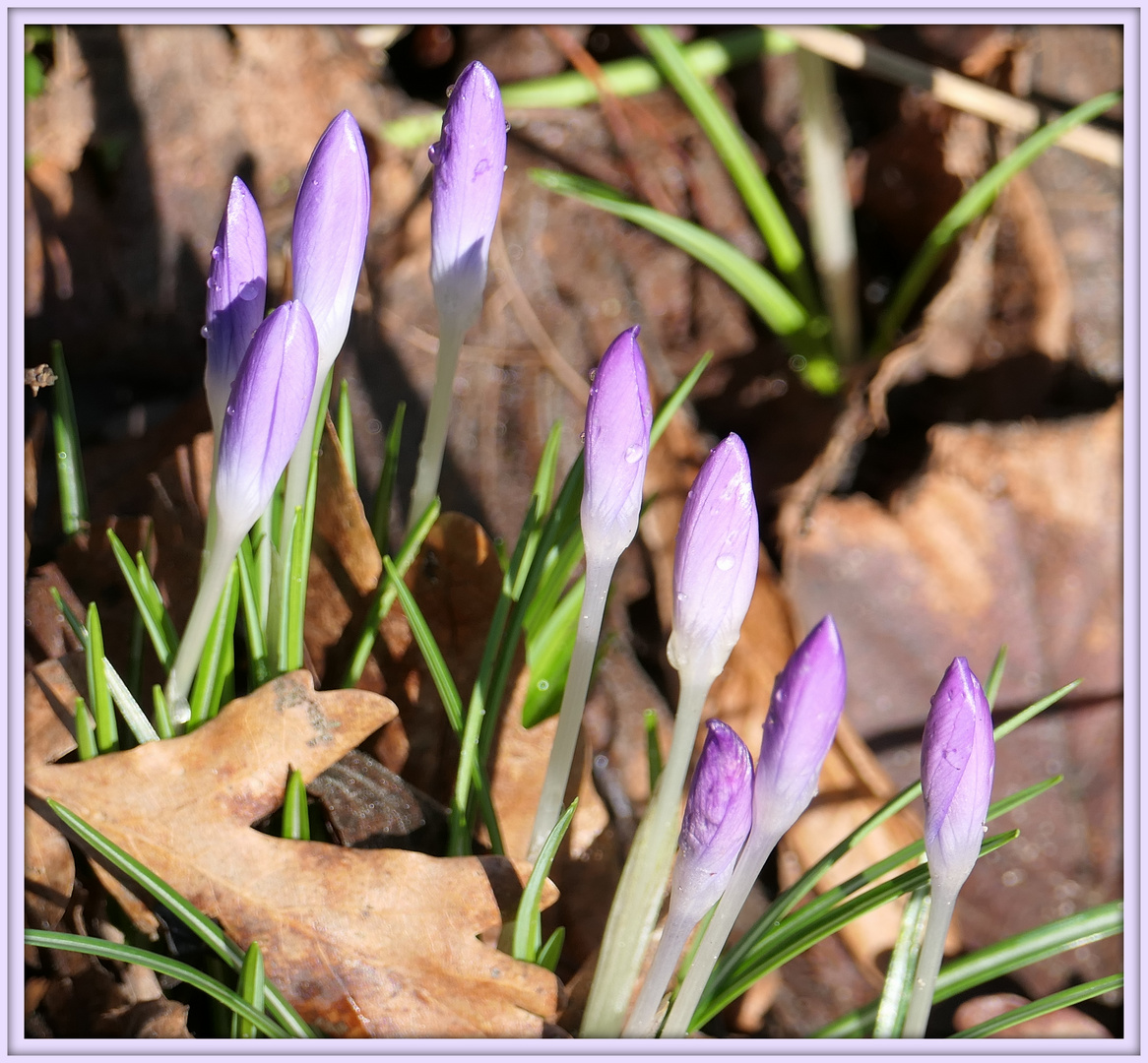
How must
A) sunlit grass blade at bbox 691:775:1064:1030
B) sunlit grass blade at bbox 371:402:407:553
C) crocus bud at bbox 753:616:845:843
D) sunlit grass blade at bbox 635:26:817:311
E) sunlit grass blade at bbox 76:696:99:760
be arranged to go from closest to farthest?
crocus bud at bbox 753:616:845:843 < sunlit grass blade at bbox 76:696:99:760 < sunlit grass blade at bbox 691:775:1064:1030 < sunlit grass blade at bbox 371:402:407:553 < sunlit grass blade at bbox 635:26:817:311

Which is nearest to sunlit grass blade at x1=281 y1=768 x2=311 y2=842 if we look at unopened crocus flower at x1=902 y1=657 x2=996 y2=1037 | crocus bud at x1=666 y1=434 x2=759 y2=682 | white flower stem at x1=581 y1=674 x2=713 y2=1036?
white flower stem at x1=581 y1=674 x2=713 y2=1036

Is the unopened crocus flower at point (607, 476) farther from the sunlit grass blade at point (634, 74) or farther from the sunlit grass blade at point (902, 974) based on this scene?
the sunlit grass blade at point (634, 74)

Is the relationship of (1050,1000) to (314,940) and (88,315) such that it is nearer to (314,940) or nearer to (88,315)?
(314,940)

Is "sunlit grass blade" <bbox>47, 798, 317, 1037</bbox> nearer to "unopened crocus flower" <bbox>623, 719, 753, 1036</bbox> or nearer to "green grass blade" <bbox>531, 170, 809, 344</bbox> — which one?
"unopened crocus flower" <bbox>623, 719, 753, 1036</bbox>

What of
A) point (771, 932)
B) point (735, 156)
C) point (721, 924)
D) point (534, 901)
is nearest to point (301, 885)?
point (534, 901)

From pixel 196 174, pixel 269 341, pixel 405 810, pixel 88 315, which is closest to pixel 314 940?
pixel 405 810

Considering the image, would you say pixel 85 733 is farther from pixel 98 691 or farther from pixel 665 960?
pixel 665 960
